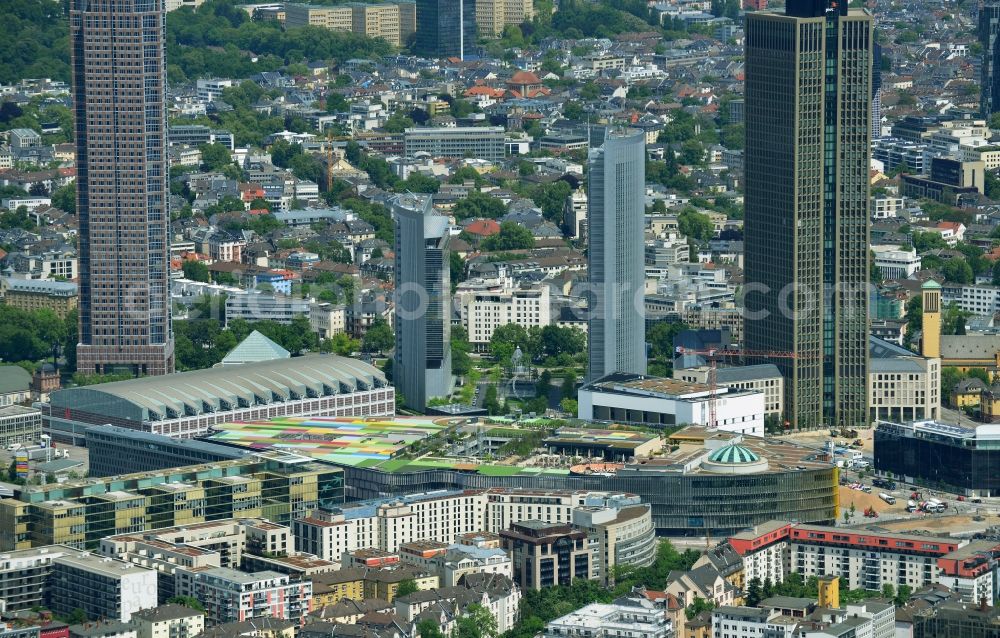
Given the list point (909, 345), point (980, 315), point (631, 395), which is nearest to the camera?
point (631, 395)

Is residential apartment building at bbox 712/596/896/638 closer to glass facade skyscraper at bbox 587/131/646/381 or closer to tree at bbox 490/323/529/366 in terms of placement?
glass facade skyscraper at bbox 587/131/646/381

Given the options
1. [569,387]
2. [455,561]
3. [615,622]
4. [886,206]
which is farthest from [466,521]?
[886,206]

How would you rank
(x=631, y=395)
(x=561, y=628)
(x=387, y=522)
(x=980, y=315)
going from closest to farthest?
1. (x=561, y=628)
2. (x=387, y=522)
3. (x=631, y=395)
4. (x=980, y=315)

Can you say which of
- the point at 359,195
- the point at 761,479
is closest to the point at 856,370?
the point at 761,479

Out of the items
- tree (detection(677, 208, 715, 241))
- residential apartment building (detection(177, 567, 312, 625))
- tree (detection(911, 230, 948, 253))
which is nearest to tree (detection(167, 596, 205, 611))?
residential apartment building (detection(177, 567, 312, 625))

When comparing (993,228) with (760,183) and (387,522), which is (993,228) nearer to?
(760,183)

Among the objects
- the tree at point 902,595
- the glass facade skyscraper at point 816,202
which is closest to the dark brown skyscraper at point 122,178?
the glass facade skyscraper at point 816,202
